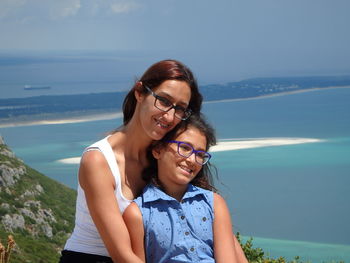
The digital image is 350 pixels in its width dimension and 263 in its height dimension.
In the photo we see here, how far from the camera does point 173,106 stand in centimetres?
292

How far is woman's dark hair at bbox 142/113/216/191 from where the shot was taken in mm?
2980

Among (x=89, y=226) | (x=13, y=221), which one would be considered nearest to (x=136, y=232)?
(x=89, y=226)

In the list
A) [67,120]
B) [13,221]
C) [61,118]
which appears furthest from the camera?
[61,118]

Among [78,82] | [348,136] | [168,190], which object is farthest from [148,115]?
[78,82]

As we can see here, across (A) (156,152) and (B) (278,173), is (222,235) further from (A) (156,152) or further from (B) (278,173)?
(B) (278,173)

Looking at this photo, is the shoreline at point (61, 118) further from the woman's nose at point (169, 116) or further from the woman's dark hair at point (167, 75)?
the woman's nose at point (169, 116)

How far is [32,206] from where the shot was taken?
30594 mm

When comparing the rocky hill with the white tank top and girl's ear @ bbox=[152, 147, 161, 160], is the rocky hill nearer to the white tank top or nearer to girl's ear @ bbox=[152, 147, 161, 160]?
the white tank top

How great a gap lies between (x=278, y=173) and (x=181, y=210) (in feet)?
180

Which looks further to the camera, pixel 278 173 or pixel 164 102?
pixel 278 173

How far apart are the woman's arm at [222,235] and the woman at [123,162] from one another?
345 mm

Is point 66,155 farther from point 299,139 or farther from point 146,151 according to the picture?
point 146,151

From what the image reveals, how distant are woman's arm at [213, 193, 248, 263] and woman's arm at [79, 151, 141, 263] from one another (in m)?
0.38

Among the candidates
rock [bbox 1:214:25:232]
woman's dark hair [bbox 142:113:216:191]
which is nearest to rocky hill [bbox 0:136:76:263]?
rock [bbox 1:214:25:232]
